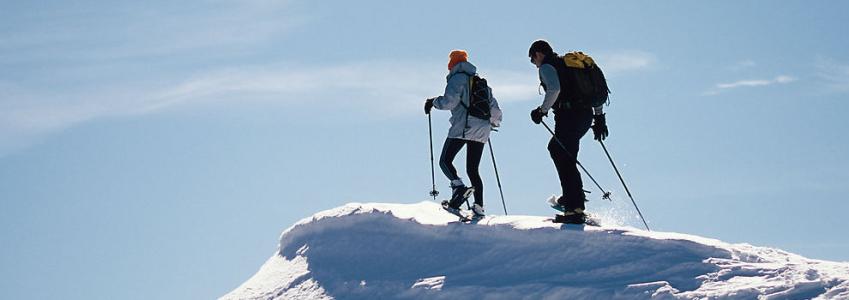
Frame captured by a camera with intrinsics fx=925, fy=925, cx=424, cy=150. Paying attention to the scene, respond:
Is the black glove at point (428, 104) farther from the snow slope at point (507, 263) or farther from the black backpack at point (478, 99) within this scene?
the snow slope at point (507, 263)

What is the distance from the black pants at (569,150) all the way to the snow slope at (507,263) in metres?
0.54

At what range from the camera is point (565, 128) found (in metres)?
12.1

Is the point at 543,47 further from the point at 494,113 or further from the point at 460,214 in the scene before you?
the point at 460,214

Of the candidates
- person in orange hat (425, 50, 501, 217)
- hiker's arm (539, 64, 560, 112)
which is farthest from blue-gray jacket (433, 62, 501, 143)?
hiker's arm (539, 64, 560, 112)

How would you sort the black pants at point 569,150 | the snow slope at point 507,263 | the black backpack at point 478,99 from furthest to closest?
the black backpack at point 478,99 → the black pants at point 569,150 → the snow slope at point 507,263

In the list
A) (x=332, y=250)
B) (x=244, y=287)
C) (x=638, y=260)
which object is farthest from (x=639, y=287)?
(x=244, y=287)

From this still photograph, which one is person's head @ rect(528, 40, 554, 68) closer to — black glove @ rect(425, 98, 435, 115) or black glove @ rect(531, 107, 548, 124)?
black glove @ rect(531, 107, 548, 124)

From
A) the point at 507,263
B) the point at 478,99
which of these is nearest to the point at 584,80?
the point at 478,99

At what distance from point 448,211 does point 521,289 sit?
124 inches

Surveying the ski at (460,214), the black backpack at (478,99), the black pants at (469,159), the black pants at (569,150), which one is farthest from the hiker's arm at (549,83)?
the ski at (460,214)

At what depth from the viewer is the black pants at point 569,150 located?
12055 mm

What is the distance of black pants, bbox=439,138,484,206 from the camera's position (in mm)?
12992

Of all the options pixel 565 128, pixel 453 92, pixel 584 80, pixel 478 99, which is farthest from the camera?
pixel 478 99

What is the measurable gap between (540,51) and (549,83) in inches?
20.3
